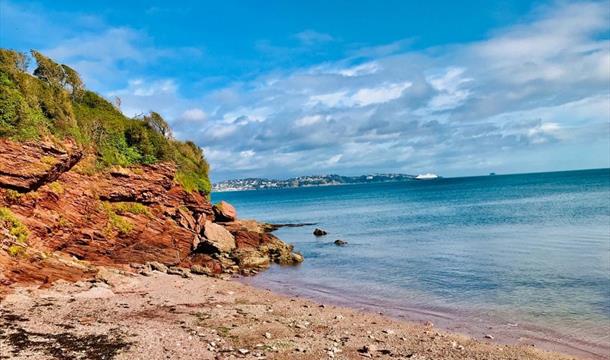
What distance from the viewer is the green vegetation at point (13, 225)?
25.3m

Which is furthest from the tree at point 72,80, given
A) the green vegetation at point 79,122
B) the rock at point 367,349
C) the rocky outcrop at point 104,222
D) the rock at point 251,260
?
the rock at point 367,349

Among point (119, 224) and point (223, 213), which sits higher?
point (119, 224)

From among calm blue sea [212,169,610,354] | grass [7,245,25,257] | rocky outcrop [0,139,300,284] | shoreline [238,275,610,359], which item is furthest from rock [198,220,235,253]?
grass [7,245,25,257]

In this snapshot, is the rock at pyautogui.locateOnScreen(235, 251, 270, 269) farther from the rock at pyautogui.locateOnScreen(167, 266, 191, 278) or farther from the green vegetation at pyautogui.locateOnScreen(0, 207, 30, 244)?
the green vegetation at pyautogui.locateOnScreen(0, 207, 30, 244)

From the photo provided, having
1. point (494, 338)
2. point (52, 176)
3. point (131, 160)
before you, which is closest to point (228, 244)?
point (131, 160)

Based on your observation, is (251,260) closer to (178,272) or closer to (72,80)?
(178,272)

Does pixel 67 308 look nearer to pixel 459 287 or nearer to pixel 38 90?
pixel 38 90

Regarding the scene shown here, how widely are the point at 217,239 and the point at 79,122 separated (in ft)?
53.5

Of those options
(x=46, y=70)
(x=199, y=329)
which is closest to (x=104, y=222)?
(x=46, y=70)

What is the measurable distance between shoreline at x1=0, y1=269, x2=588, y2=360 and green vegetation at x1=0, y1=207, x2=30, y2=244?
3361 mm

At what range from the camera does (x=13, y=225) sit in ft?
84.3

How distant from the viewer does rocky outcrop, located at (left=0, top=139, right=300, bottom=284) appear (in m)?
26.5

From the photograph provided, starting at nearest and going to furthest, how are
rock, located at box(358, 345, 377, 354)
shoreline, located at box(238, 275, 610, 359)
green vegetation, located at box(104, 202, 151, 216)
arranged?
rock, located at box(358, 345, 377, 354), shoreline, located at box(238, 275, 610, 359), green vegetation, located at box(104, 202, 151, 216)

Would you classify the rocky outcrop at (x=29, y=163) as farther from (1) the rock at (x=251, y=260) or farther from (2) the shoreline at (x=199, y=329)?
(1) the rock at (x=251, y=260)
